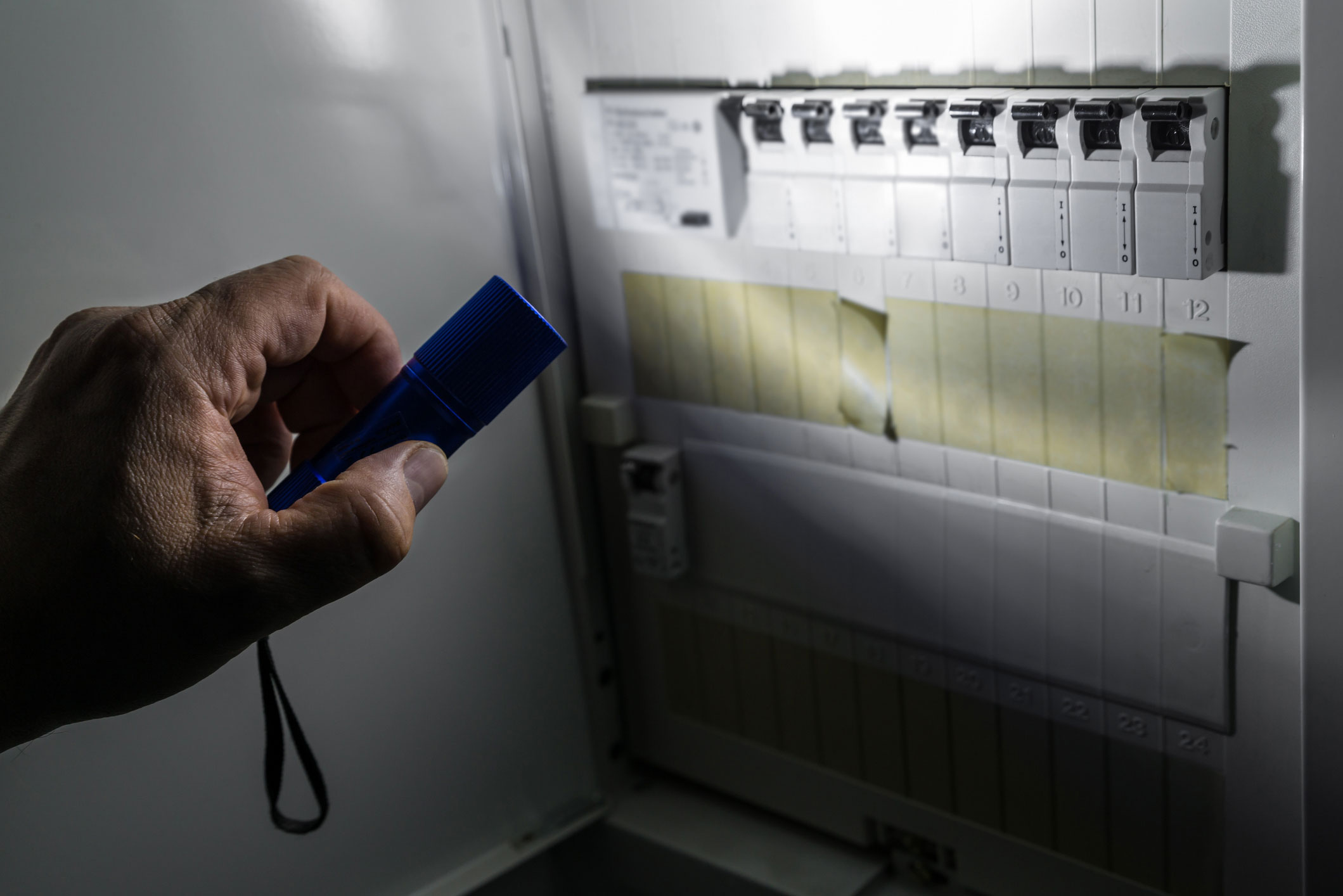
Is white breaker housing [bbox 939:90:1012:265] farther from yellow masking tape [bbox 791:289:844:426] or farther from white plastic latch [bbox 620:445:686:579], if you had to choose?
white plastic latch [bbox 620:445:686:579]

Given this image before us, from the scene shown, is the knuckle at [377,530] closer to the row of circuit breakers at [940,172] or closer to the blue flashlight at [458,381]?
the blue flashlight at [458,381]

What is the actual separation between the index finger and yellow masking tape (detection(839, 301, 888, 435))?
0.44m

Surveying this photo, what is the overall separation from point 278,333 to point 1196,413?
721mm

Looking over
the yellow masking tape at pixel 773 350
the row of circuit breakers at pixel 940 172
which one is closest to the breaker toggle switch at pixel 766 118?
the row of circuit breakers at pixel 940 172

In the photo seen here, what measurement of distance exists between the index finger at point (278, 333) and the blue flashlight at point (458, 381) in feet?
0.26

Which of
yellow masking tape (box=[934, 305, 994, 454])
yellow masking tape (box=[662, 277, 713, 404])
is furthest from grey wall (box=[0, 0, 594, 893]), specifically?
yellow masking tape (box=[934, 305, 994, 454])

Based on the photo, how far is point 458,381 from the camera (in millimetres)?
887

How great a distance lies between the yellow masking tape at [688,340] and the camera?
1.34 m

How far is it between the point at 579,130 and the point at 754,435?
1.27ft

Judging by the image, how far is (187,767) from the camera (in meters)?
1.18

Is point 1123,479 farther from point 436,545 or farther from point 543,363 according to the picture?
point 436,545

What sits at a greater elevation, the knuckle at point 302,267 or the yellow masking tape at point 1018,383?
the knuckle at point 302,267

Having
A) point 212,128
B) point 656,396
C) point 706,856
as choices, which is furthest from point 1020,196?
point 706,856

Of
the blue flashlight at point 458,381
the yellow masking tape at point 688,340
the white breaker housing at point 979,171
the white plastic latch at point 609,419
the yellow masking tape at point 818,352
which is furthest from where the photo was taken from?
the white plastic latch at point 609,419
